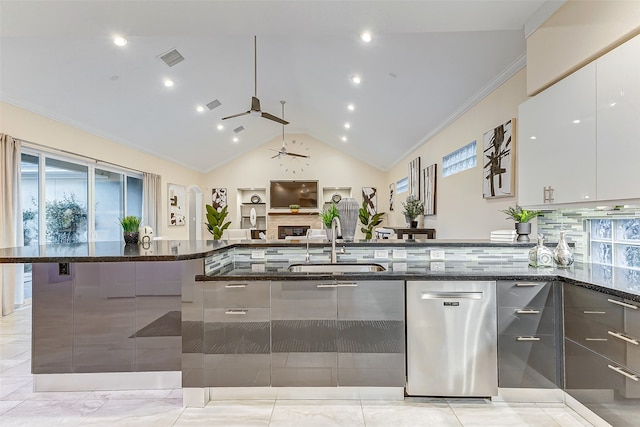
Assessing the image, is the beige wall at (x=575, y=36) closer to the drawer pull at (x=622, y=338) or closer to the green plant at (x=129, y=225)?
the drawer pull at (x=622, y=338)

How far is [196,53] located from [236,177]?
18.9 feet

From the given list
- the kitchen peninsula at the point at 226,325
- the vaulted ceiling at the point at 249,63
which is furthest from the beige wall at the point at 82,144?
the kitchen peninsula at the point at 226,325

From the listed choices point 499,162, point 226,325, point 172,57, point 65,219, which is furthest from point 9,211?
point 499,162

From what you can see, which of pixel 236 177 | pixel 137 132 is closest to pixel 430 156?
pixel 137 132

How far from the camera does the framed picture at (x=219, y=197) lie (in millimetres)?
10484

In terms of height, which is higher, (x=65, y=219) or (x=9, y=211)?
(x=9, y=211)

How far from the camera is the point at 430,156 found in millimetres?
6008

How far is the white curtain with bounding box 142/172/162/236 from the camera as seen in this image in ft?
24.2

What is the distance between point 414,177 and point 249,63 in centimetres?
395

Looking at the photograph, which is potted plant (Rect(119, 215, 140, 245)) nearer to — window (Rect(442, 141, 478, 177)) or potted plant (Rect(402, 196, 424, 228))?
window (Rect(442, 141, 478, 177))

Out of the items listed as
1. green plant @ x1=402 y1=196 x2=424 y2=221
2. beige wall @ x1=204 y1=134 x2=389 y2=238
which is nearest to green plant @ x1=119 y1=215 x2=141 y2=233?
green plant @ x1=402 y1=196 x2=424 y2=221

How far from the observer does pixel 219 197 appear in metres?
10.5

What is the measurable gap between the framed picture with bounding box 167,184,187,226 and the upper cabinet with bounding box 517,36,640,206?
804 cm

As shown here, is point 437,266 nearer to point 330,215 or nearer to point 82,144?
point 330,215
